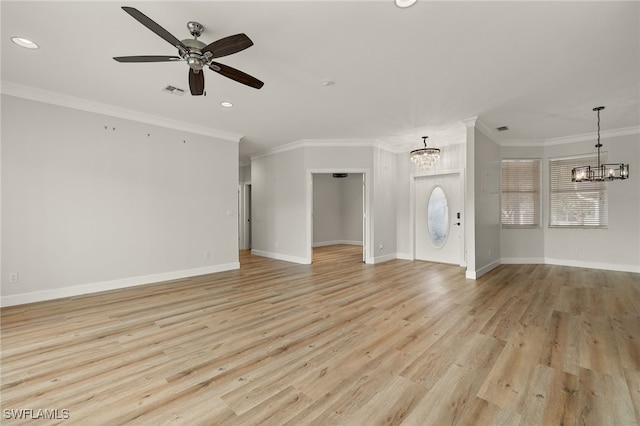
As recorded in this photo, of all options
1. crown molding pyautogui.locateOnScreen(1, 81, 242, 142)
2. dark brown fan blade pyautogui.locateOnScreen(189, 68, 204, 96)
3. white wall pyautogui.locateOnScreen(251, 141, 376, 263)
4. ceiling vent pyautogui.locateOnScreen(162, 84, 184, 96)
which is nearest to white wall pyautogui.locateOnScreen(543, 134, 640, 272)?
white wall pyautogui.locateOnScreen(251, 141, 376, 263)

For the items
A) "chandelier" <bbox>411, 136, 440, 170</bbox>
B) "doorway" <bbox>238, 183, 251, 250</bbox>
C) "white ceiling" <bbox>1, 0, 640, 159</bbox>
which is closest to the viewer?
"white ceiling" <bbox>1, 0, 640, 159</bbox>

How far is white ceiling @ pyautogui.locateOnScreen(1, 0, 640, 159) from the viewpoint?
2.34 m

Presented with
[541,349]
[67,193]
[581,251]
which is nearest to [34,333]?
[67,193]

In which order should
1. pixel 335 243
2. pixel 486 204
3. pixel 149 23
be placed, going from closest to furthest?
1. pixel 149 23
2. pixel 486 204
3. pixel 335 243

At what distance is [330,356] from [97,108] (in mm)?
4937

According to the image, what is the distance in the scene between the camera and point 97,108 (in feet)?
14.3

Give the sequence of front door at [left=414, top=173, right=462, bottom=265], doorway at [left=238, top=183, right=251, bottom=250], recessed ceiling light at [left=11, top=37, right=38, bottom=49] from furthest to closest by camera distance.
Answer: doorway at [left=238, top=183, right=251, bottom=250] < front door at [left=414, top=173, right=462, bottom=265] < recessed ceiling light at [left=11, top=37, right=38, bottom=49]

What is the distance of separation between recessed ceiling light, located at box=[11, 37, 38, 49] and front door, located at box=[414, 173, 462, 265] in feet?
22.7

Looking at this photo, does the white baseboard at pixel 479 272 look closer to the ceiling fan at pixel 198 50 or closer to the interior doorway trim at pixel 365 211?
the interior doorway trim at pixel 365 211

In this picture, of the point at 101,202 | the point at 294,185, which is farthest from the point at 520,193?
the point at 101,202

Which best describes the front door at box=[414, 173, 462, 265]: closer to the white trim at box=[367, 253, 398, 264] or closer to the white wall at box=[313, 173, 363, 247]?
the white trim at box=[367, 253, 398, 264]

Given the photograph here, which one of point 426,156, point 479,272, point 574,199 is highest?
point 426,156

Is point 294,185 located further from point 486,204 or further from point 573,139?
point 573,139

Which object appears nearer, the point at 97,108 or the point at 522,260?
the point at 97,108
